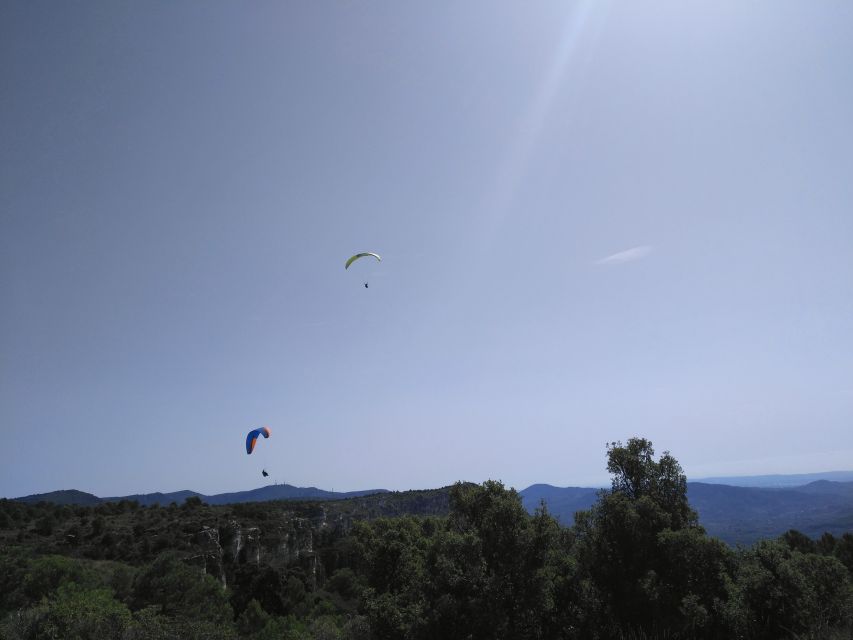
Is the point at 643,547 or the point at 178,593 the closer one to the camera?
the point at 643,547

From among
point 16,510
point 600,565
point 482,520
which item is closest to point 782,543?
point 600,565

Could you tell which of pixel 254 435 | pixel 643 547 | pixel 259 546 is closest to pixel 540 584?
pixel 643 547

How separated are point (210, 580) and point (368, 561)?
15075mm

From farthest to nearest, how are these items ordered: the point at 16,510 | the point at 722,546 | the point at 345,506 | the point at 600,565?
the point at 345,506 < the point at 16,510 < the point at 600,565 < the point at 722,546

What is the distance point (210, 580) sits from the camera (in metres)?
40.2

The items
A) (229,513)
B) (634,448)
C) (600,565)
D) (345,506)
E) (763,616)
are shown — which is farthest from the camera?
(345,506)

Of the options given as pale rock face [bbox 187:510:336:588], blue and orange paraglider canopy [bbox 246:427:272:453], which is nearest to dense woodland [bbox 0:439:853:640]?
blue and orange paraglider canopy [bbox 246:427:272:453]

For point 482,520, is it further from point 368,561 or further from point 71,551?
point 71,551

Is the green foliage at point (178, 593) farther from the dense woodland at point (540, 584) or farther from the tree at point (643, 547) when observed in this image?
the tree at point (643, 547)

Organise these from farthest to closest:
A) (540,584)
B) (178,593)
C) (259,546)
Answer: (259,546) < (178,593) < (540,584)

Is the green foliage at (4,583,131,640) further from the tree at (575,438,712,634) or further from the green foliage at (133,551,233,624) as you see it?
the tree at (575,438,712,634)

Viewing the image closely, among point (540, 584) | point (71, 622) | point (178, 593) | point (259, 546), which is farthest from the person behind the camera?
point (259, 546)

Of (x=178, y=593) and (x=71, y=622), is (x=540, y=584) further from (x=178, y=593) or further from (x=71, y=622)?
(x=178, y=593)

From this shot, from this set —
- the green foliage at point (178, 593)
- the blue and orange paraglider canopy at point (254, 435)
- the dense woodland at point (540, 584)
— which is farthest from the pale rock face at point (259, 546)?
the blue and orange paraglider canopy at point (254, 435)
